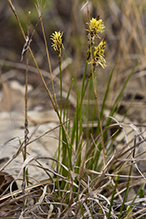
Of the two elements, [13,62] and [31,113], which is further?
[13,62]

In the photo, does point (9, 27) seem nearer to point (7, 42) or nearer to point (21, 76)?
point (7, 42)

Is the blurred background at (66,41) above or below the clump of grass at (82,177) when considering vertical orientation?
above

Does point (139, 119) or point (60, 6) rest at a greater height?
point (60, 6)

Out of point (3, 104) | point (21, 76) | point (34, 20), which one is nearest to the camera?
point (3, 104)

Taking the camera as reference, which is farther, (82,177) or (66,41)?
(66,41)

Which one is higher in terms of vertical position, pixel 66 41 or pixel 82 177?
pixel 66 41

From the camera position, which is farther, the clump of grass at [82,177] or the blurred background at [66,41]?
the blurred background at [66,41]

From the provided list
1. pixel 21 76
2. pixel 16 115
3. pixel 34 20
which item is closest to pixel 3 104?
pixel 16 115

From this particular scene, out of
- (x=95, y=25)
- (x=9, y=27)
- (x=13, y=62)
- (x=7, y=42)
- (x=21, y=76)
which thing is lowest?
(x=95, y=25)

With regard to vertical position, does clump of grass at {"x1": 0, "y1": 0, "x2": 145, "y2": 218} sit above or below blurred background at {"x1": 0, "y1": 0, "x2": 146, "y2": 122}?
below

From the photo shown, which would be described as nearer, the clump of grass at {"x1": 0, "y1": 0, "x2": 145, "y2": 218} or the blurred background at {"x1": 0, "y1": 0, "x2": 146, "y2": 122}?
the clump of grass at {"x1": 0, "y1": 0, "x2": 145, "y2": 218}

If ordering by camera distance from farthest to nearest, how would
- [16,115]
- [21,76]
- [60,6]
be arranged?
1. [60,6]
2. [21,76]
3. [16,115]
